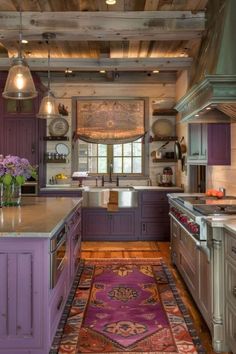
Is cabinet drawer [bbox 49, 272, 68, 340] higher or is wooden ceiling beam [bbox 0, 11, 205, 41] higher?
wooden ceiling beam [bbox 0, 11, 205, 41]

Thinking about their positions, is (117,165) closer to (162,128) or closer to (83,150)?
(83,150)

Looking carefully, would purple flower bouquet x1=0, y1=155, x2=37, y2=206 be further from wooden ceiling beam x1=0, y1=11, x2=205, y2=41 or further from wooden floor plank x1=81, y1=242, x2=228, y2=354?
wooden floor plank x1=81, y1=242, x2=228, y2=354

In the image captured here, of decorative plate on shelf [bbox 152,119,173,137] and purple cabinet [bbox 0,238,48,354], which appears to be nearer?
purple cabinet [bbox 0,238,48,354]

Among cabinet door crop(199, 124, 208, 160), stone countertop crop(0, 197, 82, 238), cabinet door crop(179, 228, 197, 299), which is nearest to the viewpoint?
stone countertop crop(0, 197, 82, 238)

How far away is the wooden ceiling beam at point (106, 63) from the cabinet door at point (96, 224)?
7.72 ft

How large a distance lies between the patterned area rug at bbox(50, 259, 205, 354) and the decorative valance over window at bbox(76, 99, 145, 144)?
2.91 meters

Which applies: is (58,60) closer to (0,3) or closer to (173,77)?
(0,3)

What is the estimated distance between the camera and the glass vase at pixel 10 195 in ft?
11.8

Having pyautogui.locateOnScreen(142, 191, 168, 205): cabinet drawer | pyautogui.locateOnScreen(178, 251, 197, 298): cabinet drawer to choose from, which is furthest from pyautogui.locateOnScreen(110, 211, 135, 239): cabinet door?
pyautogui.locateOnScreen(178, 251, 197, 298): cabinet drawer

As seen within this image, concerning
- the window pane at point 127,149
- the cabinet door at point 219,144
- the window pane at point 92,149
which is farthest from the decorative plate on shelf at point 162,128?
the cabinet door at point 219,144

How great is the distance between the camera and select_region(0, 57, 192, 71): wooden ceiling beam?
5.27m

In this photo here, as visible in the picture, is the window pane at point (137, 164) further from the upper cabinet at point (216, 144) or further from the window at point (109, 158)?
the upper cabinet at point (216, 144)

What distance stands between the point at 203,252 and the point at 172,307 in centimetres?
80

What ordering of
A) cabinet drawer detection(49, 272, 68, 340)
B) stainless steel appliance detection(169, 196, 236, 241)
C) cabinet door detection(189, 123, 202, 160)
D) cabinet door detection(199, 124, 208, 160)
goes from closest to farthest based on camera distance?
cabinet drawer detection(49, 272, 68, 340) → stainless steel appliance detection(169, 196, 236, 241) → cabinet door detection(199, 124, 208, 160) → cabinet door detection(189, 123, 202, 160)
